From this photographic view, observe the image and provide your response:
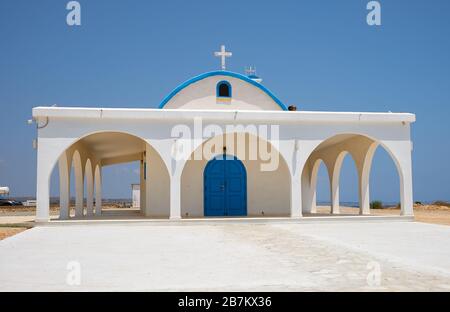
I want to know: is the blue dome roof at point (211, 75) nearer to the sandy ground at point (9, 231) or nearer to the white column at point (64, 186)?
the white column at point (64, 186)

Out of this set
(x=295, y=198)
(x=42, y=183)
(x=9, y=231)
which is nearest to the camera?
→ (x=9, y=231)

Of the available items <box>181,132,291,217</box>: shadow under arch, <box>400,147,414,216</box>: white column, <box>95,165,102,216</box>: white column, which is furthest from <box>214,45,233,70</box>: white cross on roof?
<box>95,165,102,216</box>: white column

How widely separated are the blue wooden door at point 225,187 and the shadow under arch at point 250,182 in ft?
0.55

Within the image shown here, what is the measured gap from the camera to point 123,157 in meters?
25.7

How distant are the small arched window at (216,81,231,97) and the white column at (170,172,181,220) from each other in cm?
501

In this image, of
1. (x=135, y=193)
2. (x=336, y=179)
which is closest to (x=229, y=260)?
(x=336, y=179)

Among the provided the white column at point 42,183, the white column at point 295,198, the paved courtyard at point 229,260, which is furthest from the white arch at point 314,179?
the white column at point 42,183

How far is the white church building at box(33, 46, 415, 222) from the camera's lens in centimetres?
1494

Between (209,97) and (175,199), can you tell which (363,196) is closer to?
(209,97)

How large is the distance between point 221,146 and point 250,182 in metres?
1.73

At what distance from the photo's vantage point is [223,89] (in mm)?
19125

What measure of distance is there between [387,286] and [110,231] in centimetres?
870

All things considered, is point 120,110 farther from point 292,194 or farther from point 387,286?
point 387,286

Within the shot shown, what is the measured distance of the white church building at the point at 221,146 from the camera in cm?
1494
